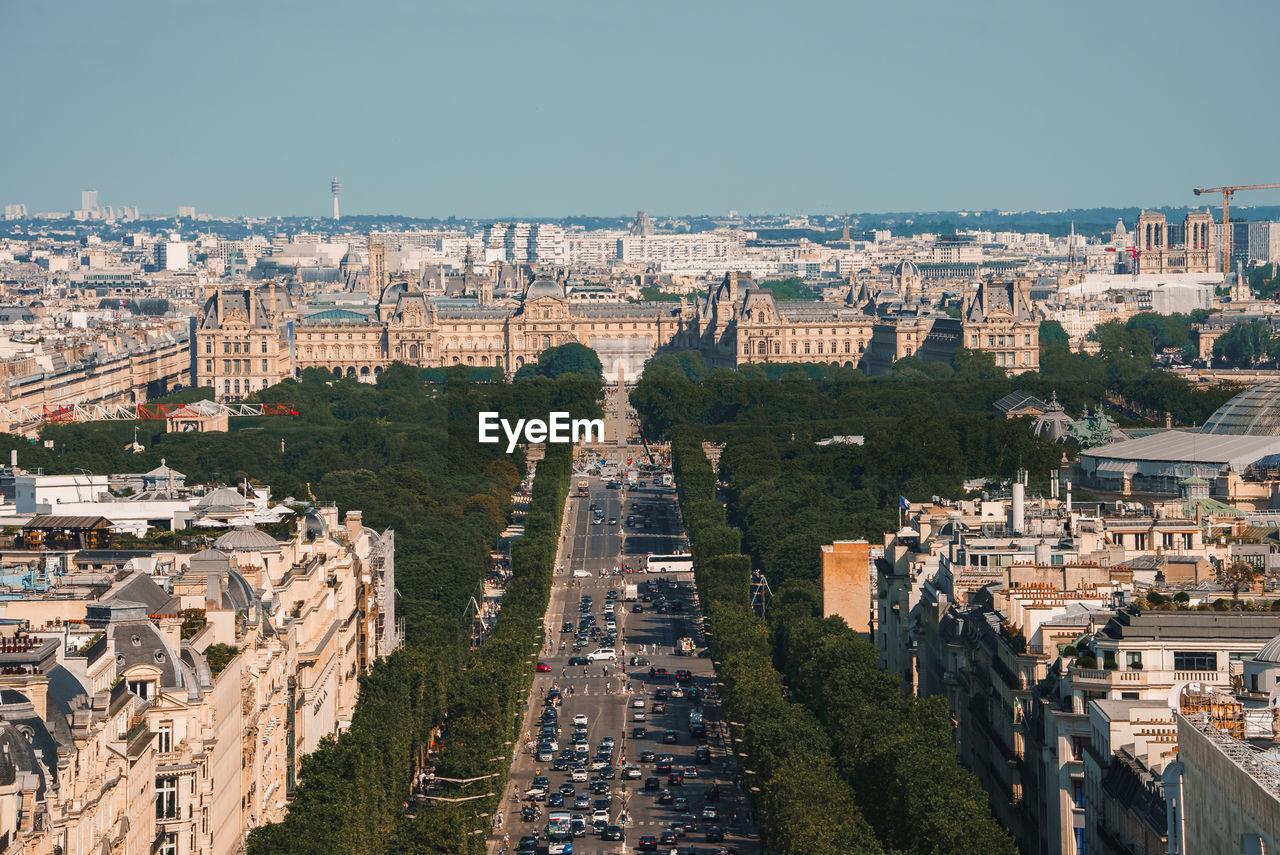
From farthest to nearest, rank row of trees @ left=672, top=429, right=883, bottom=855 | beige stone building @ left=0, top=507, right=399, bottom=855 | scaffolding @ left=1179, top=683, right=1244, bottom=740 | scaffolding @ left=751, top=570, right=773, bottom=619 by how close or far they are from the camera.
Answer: scaffolding @ left=751, top=570, right=773, bottom=619 < row of trees @ left=672, top=429, right=883, bottom=855 < beige stone building @ left=0, top=507, right=399, bottom=855 < scaffolding @ left=1179, top=683, right=1244, bottom=740

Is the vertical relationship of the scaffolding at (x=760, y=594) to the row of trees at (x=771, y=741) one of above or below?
below

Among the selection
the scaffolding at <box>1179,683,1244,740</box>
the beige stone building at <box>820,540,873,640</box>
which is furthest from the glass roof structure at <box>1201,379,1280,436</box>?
the scaffolding at <box>1179,683,1244,740</box>

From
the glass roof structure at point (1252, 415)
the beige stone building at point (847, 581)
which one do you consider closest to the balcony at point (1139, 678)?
the beige stone building at point (847, 581)

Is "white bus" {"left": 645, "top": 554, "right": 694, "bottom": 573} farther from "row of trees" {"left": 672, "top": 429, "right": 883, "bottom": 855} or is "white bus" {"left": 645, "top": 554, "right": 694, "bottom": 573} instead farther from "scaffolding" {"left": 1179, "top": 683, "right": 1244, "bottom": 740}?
"scaffolding" {"left": 1179, "top": 683, "right": 1244, "bottom": 740}

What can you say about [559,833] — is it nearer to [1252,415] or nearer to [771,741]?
[771,741]

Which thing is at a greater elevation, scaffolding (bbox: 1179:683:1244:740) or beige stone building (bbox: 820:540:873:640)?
scaffolding (bbox: 1179:683:1244:740)

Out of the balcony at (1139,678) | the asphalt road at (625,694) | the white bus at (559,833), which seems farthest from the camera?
the asphalt road at (625,694)

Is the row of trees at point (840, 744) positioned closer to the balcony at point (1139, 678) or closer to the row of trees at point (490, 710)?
the balcony at point (1139, 678)

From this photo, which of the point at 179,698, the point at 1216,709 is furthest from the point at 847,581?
the point at 1216,709
